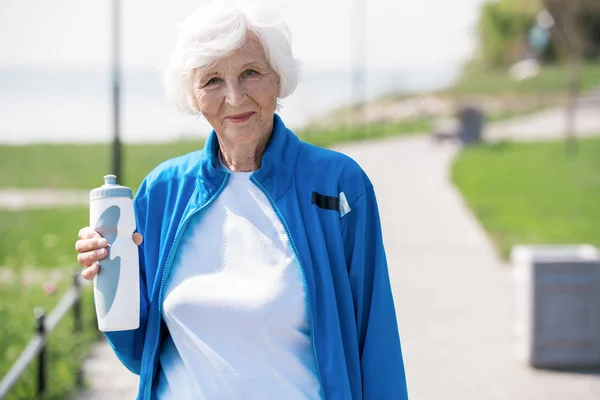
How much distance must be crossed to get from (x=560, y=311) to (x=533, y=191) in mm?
9932

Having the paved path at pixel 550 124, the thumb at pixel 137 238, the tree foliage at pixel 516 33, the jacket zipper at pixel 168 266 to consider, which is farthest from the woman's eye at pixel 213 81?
the tree foliage at pixel 516 33

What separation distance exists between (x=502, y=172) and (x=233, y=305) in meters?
16.8

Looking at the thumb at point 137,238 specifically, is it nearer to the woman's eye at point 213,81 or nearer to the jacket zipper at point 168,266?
the jacket zipper at point 168,266

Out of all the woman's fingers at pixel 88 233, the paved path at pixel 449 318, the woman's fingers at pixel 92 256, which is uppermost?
the woman's fingers at pixel 88 233

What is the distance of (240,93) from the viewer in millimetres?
2232

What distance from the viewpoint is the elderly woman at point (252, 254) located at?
213cm

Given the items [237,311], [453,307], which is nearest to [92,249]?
[237,311]

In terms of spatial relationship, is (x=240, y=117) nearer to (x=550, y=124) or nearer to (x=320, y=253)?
(x=320, y=253)

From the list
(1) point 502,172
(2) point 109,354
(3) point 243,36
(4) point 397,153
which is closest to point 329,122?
(4) point 397,153

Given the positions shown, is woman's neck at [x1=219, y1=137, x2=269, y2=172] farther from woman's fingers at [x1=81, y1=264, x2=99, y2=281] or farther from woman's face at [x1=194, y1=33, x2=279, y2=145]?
woman's fingers at [x1=81, y1=264, x2=99, y2=281]

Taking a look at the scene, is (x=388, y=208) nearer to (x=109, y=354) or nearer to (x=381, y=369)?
(x=109, y=354)

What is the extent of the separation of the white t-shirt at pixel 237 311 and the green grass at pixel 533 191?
28.2 feet

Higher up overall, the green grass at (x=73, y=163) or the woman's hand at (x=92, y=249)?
the woman's hand at (x=92, y=249)

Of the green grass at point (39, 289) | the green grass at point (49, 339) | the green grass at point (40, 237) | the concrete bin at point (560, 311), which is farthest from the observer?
the green grass at point (40, 237)
